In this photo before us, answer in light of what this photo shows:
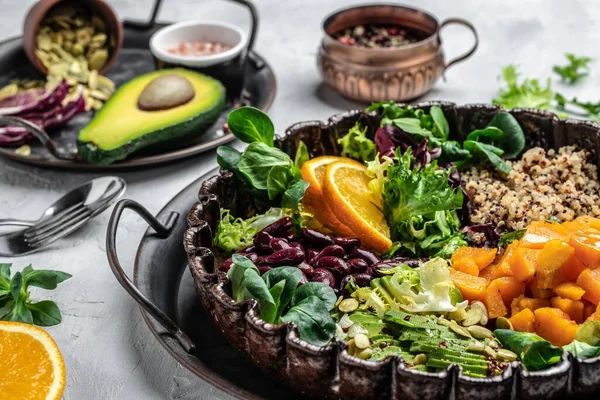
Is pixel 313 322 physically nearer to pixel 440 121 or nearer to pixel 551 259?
pixel 551 259

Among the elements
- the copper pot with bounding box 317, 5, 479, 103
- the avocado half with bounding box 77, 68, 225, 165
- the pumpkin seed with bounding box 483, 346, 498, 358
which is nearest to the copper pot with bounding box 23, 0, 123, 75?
the avocado half with bounding box 77, 68, 225, 165

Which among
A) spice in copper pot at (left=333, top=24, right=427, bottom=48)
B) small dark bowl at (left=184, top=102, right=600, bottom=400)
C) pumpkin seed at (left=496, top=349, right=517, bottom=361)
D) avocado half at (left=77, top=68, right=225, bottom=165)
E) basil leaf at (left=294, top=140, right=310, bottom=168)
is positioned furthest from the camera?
spice in copper pot at (left=333, top=24, right=427, bottom=48)

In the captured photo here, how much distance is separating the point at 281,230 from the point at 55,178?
995 mm

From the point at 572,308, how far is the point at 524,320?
10cm

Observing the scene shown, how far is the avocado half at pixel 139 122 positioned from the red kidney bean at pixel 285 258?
0.87m

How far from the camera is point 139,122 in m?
2.39

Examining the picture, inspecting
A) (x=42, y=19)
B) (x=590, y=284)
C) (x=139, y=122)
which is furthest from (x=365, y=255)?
(x=42, y=19)

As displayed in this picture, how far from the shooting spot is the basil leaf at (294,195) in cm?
176

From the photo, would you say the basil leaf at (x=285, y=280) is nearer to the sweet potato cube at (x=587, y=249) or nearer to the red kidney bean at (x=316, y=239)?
the red kidney bean at (x=316, y=239)

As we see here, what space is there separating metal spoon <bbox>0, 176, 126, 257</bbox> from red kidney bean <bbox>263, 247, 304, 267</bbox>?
2.35 ft

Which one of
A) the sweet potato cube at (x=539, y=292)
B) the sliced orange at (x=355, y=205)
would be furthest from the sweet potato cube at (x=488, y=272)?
the sliced orange at (x=355, y=205)

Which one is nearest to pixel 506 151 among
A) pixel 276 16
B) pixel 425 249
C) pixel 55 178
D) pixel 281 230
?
pixel 425 249

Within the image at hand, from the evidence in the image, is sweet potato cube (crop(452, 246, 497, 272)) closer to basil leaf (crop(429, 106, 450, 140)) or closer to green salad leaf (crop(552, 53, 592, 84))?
basil leaf (crop(429, 106, 450, 140))

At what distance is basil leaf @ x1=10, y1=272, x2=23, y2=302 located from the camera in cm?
168
